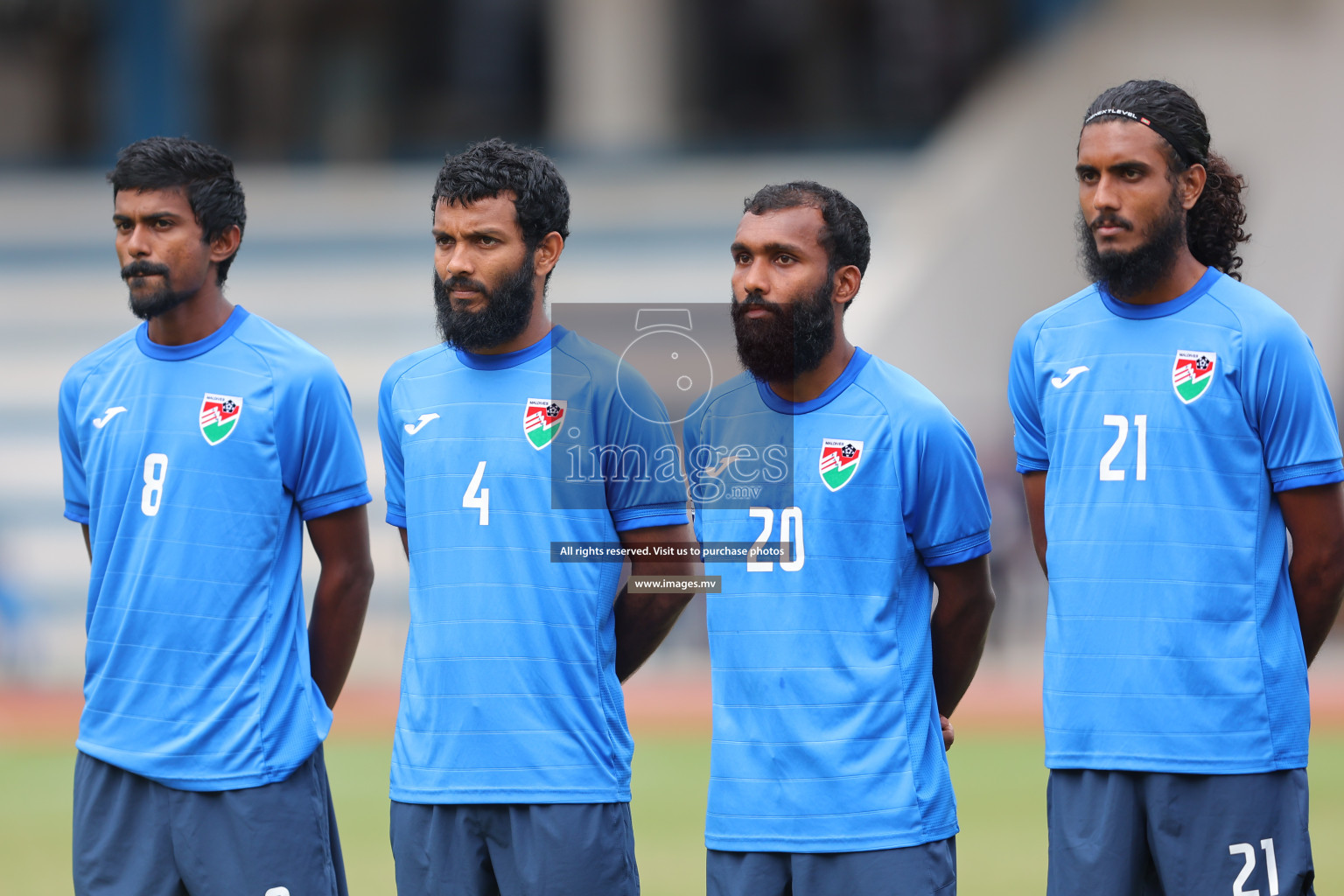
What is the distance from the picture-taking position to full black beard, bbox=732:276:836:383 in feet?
12.0

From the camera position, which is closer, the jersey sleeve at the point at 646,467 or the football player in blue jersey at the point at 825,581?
the football player in blue jersey at the point at 825,581

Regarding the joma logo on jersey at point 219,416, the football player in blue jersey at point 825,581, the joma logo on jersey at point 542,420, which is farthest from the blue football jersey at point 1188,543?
the joma logo on jersey at point 219,416

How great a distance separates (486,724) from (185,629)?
761mm

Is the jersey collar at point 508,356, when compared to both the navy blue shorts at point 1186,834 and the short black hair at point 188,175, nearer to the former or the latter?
the short black hair at point 188,175

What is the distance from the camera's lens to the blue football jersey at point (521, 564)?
3656mm

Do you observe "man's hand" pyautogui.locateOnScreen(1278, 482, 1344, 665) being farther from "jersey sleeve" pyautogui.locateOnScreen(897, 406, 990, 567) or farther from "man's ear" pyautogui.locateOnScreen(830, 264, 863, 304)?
"man's ear" pyautogui.locateOnScreen(830, 264, 863, 304)

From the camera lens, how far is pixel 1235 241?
3.88m

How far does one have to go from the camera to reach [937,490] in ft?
12.0

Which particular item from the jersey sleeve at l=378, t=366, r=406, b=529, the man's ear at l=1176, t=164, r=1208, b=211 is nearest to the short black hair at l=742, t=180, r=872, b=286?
the man's ear at l=1176, t=164, r=1208, b=211

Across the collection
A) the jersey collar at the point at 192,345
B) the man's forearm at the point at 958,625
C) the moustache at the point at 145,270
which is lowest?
the man's forearm at the point at 958,625

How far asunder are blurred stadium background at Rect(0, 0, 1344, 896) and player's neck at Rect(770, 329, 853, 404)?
42.2ft

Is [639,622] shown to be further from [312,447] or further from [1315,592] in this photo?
[1315,592]

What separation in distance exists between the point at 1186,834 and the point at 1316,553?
663mm

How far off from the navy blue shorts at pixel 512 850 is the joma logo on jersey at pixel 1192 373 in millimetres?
1552
